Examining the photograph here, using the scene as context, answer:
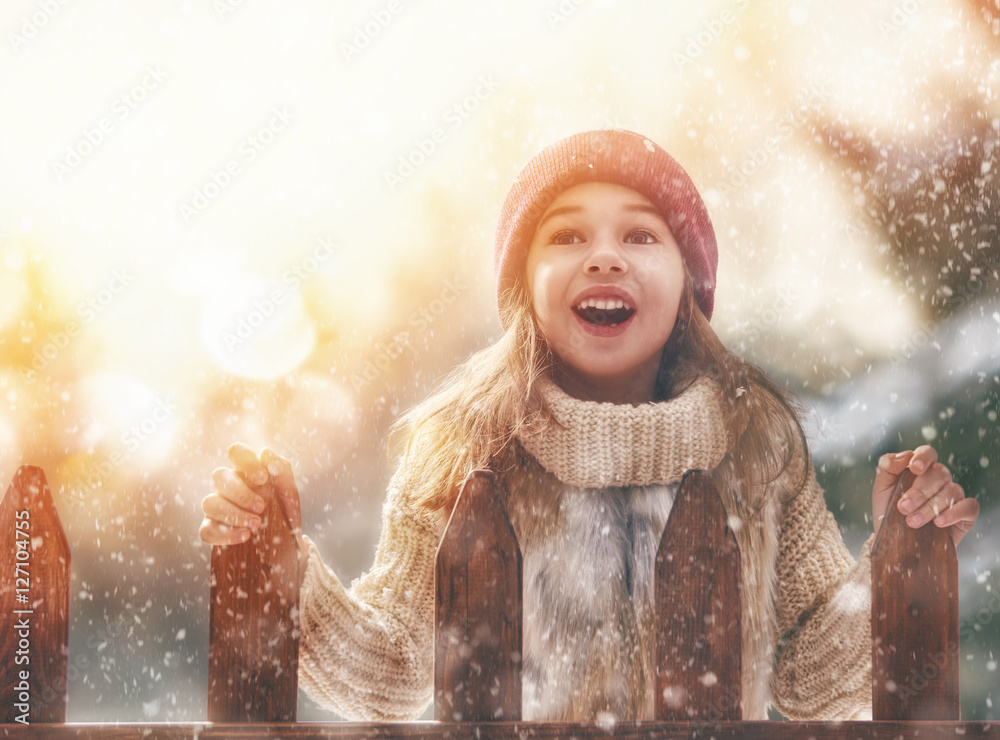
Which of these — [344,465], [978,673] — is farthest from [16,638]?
[978,673]

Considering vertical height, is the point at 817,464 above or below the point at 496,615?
above

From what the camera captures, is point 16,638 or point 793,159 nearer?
point 16,638

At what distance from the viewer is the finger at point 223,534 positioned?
1068mm

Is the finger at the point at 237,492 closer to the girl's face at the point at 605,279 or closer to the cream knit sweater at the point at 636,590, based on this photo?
the cream knit sweater at the point at 636,590

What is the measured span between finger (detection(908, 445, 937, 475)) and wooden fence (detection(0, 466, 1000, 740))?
0.22ft

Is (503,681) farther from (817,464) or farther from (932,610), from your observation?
(817,464)

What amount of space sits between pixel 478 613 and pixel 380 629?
48 cm

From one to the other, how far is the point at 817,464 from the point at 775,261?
65 centimetres

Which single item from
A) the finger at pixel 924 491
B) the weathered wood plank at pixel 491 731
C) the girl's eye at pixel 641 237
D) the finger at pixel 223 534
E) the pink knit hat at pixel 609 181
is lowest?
the weathered wood plank at pixel 491 731

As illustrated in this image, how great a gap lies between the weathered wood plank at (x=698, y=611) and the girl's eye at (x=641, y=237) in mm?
624

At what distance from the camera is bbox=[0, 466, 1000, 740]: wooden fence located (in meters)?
1.01

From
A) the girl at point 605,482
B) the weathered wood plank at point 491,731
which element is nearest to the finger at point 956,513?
the girl at point 605,482

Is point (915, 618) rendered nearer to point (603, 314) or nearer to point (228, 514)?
A: point (603, 314)

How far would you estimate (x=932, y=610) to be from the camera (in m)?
1.10
